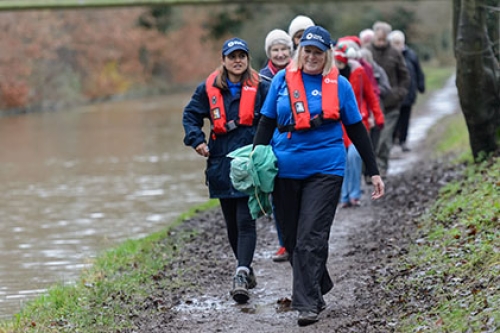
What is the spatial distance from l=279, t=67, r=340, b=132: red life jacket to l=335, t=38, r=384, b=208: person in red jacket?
431 centimetres

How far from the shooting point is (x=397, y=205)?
11961 mm

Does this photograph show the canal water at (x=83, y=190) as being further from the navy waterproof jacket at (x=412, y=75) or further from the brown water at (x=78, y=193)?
the navy waterproof jacket at (x=412, y=75)

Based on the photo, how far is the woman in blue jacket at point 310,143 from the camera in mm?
6918

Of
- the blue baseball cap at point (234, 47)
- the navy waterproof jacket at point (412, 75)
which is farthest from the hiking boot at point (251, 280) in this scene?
the navy waterproof jacket at point (412, 75)

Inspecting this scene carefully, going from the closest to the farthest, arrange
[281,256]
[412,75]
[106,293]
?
[106,293], [281,256], [412,75]

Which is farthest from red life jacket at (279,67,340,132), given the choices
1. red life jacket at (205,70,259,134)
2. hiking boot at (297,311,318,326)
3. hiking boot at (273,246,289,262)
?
hiking boot at (273,246,289,262)

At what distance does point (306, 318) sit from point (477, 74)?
5528 mm

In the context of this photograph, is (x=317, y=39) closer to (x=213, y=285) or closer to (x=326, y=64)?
(x=326, y=64)

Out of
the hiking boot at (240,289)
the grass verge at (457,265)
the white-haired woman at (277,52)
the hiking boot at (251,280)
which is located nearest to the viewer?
the grass verge at (457,265)

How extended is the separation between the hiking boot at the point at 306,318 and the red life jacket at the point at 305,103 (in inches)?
53.4

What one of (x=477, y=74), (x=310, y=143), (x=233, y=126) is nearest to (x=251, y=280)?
(x=233, y=126)

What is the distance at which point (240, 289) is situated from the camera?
7703 mm

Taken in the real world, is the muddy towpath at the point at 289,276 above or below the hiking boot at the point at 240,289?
below

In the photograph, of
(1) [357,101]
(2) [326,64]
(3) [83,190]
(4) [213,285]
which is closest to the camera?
(2) [326,64]
